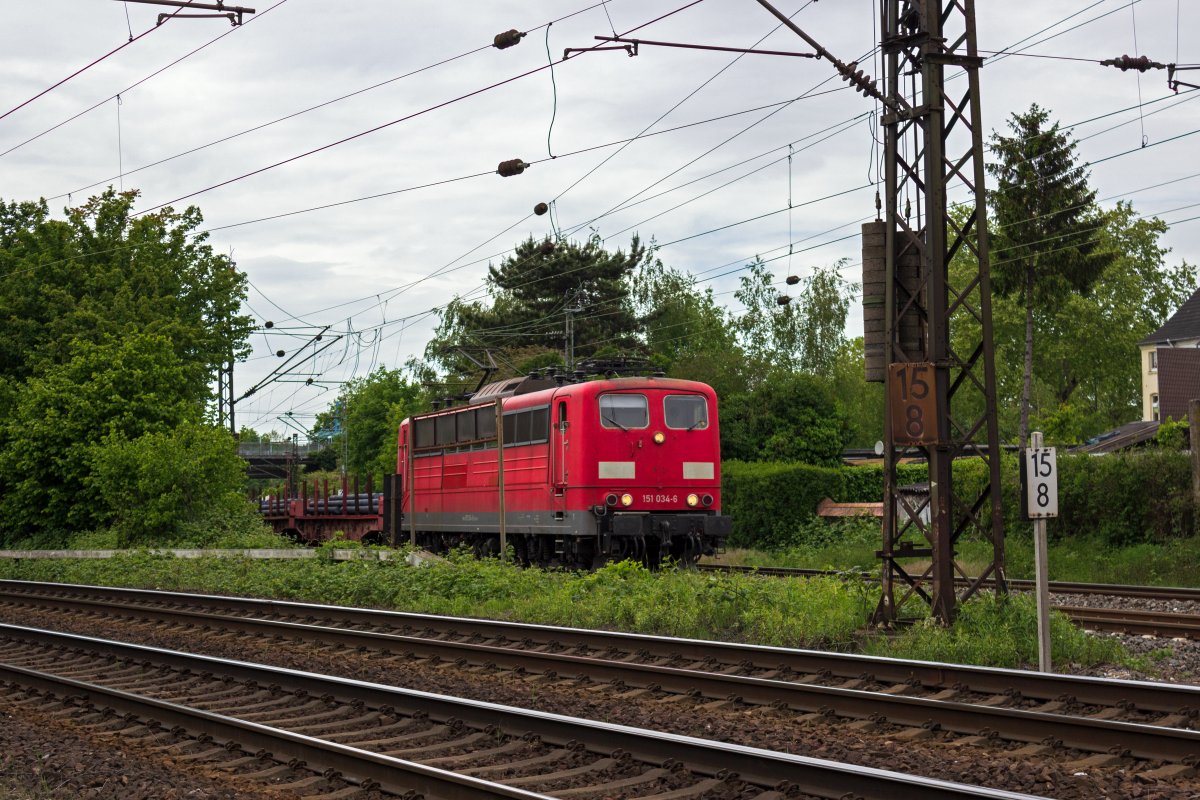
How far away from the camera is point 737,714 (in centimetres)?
982

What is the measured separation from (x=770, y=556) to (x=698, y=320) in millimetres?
36627

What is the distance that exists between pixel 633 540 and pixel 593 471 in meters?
1.49

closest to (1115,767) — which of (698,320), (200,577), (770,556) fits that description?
(200,577)

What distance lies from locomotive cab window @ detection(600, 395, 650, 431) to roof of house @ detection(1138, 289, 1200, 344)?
53.0m

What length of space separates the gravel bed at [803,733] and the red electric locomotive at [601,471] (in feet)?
26.4

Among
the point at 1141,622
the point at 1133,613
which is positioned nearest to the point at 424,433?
the point at 1133,613

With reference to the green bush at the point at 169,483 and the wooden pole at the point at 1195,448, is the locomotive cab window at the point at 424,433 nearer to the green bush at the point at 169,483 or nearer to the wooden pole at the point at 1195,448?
the green bush at the point at 169,483

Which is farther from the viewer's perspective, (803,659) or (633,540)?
(633,540)

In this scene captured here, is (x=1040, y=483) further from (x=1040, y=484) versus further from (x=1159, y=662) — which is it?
(x=1159, y=662)

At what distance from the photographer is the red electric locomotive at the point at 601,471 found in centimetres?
2161

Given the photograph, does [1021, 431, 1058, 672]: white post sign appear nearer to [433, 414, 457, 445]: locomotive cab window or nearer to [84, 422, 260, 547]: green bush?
[433, 414, 457, 445]: locomotive cab window

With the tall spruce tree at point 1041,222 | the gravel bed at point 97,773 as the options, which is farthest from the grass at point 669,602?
the tall spruce tree at point 1041,222

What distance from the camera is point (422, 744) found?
9.03m

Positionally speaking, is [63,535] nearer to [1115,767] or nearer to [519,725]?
[519,725]
